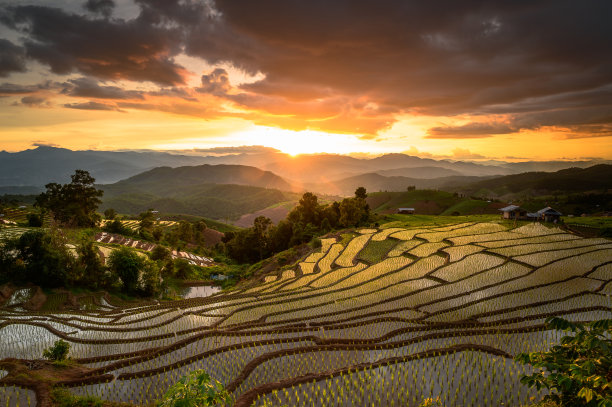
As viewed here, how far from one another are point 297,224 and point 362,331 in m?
53.9

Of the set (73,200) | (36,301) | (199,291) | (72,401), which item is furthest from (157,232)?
(72,401)

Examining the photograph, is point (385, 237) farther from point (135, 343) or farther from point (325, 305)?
point (135, 343)

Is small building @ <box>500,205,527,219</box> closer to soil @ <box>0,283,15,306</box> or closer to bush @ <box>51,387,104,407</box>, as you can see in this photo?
bush @ <box>51,387,104,407</box>

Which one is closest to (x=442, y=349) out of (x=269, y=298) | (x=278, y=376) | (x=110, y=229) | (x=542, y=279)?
(x=278, y=376)

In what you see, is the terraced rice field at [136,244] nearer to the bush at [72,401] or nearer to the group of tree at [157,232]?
the group of tree at [157,232]

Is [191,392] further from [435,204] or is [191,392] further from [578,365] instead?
[435,204]

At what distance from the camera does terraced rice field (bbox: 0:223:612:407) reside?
45.1 feet

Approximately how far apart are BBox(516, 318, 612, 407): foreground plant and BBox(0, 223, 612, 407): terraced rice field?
6.97m

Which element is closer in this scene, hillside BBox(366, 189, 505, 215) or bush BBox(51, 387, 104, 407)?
bush BBox(51, 387, 104, 407)

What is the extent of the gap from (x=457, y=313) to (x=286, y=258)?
36.7 meters

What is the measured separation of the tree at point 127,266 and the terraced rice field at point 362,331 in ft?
37.3

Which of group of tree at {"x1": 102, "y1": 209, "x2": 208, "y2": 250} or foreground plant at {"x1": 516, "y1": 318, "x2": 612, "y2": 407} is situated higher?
foreground plant at {"x1": 516, "y1": 318, "x2": 612, "y2": 407}

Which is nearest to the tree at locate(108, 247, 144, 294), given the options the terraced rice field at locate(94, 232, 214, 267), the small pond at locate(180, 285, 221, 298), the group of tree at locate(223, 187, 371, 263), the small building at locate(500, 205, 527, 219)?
the small pond at locate(180, 285, 221, 298)

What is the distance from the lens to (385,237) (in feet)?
183
